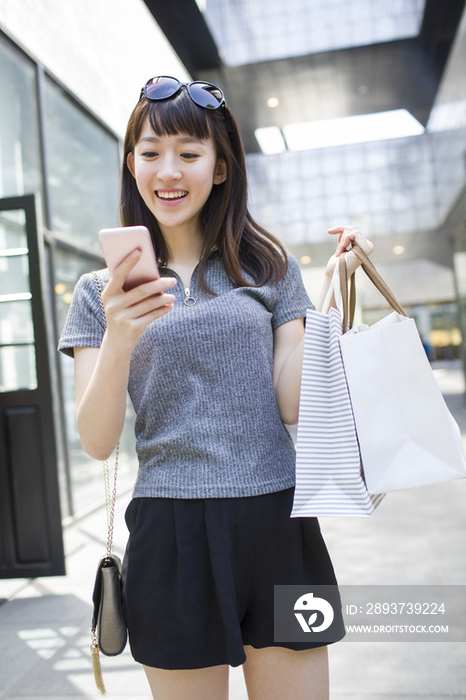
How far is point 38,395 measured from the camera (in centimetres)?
373

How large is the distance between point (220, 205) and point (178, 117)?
8.8 inches

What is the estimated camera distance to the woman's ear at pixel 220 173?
4.25 feet

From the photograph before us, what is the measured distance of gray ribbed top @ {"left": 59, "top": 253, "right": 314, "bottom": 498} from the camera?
43.0 inches

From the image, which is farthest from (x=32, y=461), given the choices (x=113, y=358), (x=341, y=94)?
(x=341, y=94)

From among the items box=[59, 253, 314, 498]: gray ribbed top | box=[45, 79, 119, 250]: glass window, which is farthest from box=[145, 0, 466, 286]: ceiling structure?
box=[59, 253, 314, 498]: gray ribbed top

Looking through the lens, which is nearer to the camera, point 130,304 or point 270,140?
point 130,304

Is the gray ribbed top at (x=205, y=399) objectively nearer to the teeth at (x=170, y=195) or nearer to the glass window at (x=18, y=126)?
the teeth at (x=170, y=195)

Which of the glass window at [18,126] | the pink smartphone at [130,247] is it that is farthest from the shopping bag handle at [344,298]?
the glass window at [18,126]

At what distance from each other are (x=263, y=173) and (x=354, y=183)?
93.7 inches

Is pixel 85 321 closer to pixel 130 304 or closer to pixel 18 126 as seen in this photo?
pixel 130 304

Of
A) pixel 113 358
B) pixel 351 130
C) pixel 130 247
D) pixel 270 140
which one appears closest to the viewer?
pixel 130 247

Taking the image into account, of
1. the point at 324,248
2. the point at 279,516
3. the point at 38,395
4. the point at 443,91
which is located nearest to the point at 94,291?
the point at 279,516

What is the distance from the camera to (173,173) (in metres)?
1.13

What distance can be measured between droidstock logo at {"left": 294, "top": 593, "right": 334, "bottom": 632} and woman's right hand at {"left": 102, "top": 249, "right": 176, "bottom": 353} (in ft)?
2.04
